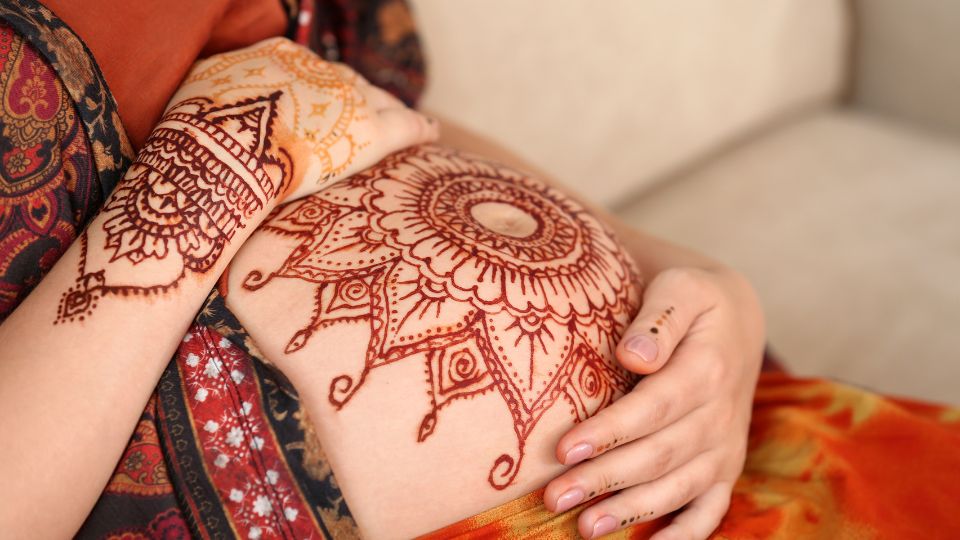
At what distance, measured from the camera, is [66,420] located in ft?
1.66

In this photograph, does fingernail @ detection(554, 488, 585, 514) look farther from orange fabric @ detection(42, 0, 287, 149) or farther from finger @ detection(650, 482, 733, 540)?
orange fabric @ detection(42, 0, 287, 149)

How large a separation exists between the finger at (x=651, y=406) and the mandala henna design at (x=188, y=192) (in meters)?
0.29

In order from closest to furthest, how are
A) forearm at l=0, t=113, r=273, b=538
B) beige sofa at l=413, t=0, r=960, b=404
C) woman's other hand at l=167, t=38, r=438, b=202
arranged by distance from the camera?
forearm at l=0, t=113, r=273, b=538 → woman's other hand at l=167, t=38, r=438, b=202 → beige sofa at l=413, t=0, r=960, b=404

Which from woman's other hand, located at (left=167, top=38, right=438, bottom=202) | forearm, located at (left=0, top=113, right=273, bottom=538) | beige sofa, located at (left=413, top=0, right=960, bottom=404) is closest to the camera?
forearm, located at (left=0, top=113, right=273, bottom=538)

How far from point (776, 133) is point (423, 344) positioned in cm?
128

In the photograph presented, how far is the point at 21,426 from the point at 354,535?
22 cm

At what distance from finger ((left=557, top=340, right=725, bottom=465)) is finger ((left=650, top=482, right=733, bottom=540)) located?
2.9 inches

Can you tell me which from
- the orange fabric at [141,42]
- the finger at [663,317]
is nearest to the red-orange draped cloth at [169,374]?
the orange fabric at [141,42]

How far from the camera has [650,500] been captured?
0.62 m

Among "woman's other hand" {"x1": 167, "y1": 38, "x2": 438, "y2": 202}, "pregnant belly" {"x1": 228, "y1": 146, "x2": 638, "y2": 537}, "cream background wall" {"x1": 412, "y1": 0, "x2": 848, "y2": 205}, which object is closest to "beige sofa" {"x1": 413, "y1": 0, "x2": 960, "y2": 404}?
"cream background wall" {"x1": 412, "y1": 0, "x2": 848, "y2": 205}

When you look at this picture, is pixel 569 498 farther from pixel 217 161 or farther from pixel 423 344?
pixel 217 161

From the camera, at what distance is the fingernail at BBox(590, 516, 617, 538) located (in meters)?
0.59

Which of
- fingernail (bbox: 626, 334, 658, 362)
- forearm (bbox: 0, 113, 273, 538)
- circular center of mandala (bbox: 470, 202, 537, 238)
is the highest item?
circular center of mandala (bbox: 470, 202, 537, 238)

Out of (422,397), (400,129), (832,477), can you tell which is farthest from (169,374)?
(832,477)
